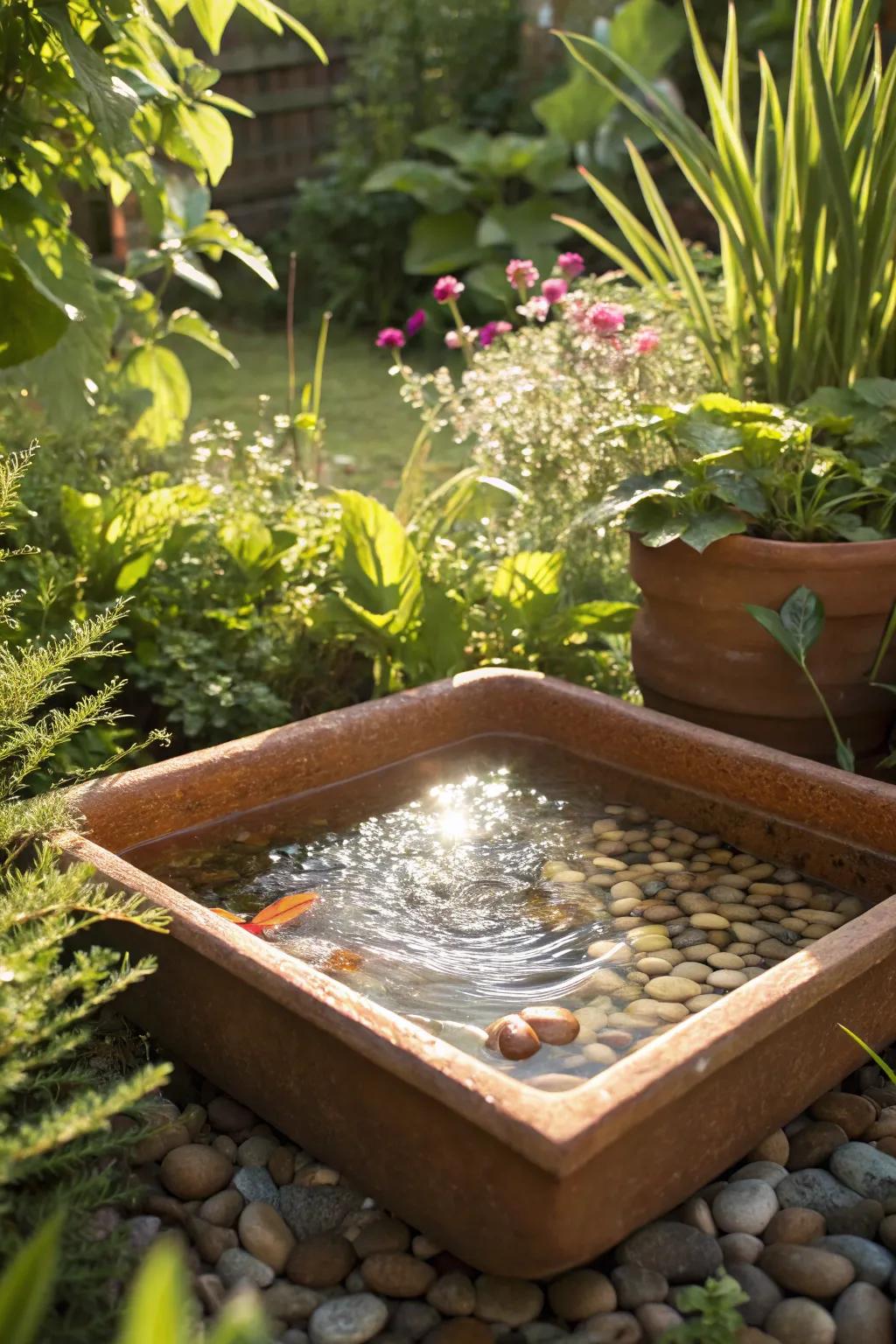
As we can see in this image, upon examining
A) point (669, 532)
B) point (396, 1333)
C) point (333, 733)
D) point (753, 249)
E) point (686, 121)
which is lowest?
point (396, 1333)

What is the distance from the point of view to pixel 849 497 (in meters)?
2.23

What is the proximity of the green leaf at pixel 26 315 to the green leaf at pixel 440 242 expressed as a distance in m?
4.41

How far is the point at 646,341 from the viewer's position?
110 inches

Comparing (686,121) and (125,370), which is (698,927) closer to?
(686,121)

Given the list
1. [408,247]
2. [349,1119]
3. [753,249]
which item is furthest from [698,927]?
[408,247]

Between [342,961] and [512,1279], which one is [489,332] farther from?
[512,1279]

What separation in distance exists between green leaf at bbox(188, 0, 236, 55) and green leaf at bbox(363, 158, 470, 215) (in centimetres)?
432

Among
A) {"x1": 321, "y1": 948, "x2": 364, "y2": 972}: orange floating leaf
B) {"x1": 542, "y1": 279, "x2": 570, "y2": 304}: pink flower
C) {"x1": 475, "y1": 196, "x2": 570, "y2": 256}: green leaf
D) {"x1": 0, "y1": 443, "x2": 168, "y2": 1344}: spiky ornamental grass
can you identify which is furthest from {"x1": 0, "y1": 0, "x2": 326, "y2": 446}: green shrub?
{"x1": 475, "y1": 196, "x2": 570, "y2": 256}: green leaf

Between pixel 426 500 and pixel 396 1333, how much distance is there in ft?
6.61

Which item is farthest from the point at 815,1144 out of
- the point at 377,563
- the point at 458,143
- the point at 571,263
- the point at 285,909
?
the point at 458,143

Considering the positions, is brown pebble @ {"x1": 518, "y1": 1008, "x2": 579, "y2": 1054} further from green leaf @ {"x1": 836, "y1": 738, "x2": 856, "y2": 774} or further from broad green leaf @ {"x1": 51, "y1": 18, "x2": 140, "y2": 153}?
broad green leaf @ {"x1": 51, "y1": 18, "x2": 140, "y2": 153}

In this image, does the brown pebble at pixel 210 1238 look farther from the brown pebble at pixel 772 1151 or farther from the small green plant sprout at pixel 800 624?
the small green plant sprout at pixel 800 624

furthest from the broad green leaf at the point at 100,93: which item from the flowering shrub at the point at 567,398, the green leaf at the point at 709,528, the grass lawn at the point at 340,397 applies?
the grass lawn at the point at 340,397

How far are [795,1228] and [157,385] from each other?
A: 2.33 meters
